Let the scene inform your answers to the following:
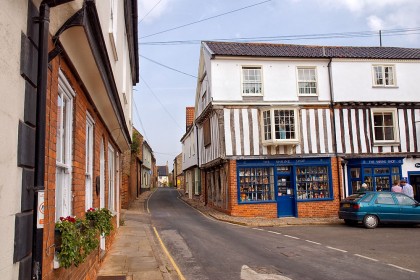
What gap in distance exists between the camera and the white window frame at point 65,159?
14.2 ft

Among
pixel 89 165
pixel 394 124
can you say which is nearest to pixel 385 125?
pixel 394 124

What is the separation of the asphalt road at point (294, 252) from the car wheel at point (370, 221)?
11.4 inches

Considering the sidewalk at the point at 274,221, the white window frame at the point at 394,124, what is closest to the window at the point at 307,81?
the white window frame at the point at 394,124

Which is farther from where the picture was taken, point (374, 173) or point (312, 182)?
point (374, 173)

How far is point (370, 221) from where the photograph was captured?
51.5 ft

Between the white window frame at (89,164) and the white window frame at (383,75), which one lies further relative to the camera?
the white window frame at (383,75)

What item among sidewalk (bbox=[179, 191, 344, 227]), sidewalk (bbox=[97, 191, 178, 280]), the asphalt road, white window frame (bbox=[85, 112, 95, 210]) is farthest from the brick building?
sidewalk (bbox=[179, 191, 344, 227])

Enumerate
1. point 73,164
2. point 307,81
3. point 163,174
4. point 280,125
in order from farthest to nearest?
1. point 163,174
2. point 307,81
3. point 280,125
4. point 73,164

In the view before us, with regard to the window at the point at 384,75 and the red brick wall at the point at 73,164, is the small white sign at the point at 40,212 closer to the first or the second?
the red brick wall at the point at 73,164

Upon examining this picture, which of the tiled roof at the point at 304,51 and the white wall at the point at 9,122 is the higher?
the tiled roof at the point at 304,51

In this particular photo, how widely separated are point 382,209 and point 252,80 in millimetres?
8811

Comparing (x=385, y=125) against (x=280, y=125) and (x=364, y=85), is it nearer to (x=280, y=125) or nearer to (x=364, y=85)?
(x=364, y=85)

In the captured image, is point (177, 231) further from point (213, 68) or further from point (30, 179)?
point (30, 179)

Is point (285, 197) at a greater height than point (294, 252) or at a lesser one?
greater
